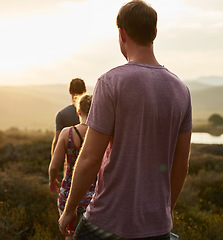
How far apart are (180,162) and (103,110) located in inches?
24.6

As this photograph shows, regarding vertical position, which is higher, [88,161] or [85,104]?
[85,104]

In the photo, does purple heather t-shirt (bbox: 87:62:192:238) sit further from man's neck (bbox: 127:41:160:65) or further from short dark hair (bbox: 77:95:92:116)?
short dark hair (bbox: 77:95:92:116)

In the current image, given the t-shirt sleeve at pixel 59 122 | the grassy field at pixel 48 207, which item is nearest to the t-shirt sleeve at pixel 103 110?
the t-shirt sleeve at pixel 59 122

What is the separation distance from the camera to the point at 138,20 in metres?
1.52

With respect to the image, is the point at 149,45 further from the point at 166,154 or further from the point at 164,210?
the point at 164,210

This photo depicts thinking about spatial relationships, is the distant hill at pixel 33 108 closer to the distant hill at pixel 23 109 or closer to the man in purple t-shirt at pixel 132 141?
the distant hill at pixel 23 109

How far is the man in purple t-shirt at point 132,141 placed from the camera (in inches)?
58.5

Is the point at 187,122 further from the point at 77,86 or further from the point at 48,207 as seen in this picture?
the point at 48,207

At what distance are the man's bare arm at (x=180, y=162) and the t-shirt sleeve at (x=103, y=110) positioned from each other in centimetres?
48

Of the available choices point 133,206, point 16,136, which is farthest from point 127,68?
point 16,136

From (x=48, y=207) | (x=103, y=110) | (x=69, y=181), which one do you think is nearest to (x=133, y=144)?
(x=103, y=110)

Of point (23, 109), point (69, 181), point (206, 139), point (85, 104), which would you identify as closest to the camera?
point (85, 104)

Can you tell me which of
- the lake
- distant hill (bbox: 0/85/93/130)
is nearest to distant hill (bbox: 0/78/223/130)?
distant hill (bbox: 0/85/93/130)

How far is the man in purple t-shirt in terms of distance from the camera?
1486 millimetres
